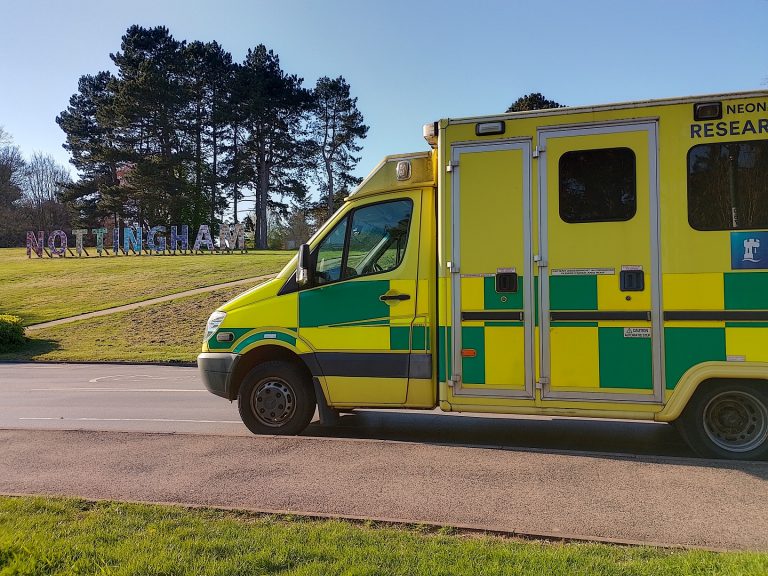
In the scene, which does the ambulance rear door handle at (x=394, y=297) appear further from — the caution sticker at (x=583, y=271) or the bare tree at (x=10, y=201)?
the bare tree at (x=10, y=201)

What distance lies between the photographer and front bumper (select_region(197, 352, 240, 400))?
280 inches

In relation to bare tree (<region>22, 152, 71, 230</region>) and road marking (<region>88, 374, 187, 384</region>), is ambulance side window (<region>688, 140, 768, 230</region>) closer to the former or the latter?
road marking (<region>88, 374, 187, 384</region>)

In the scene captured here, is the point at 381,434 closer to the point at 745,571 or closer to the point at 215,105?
the point at 745,571

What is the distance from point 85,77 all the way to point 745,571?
8097cm

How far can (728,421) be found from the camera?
5867 millimetres

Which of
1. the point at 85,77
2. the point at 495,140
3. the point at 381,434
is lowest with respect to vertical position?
the point at 381,434

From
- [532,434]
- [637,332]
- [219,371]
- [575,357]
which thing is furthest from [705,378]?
[219,371]

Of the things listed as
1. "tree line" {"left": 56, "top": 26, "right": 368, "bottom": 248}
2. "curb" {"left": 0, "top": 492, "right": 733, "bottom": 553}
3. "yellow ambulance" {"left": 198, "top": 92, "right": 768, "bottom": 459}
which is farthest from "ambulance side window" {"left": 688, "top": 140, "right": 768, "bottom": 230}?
"tree line" {"left": 56, "top": 26, "right": 368, "bottom": 248}

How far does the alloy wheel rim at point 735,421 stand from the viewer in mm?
5738

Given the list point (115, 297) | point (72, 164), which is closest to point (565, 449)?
point (115, 297)

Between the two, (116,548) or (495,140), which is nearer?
(116,548)

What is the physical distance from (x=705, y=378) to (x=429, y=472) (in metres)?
2.62

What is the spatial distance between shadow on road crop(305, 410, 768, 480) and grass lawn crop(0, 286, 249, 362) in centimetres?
1051

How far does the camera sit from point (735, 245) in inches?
221
